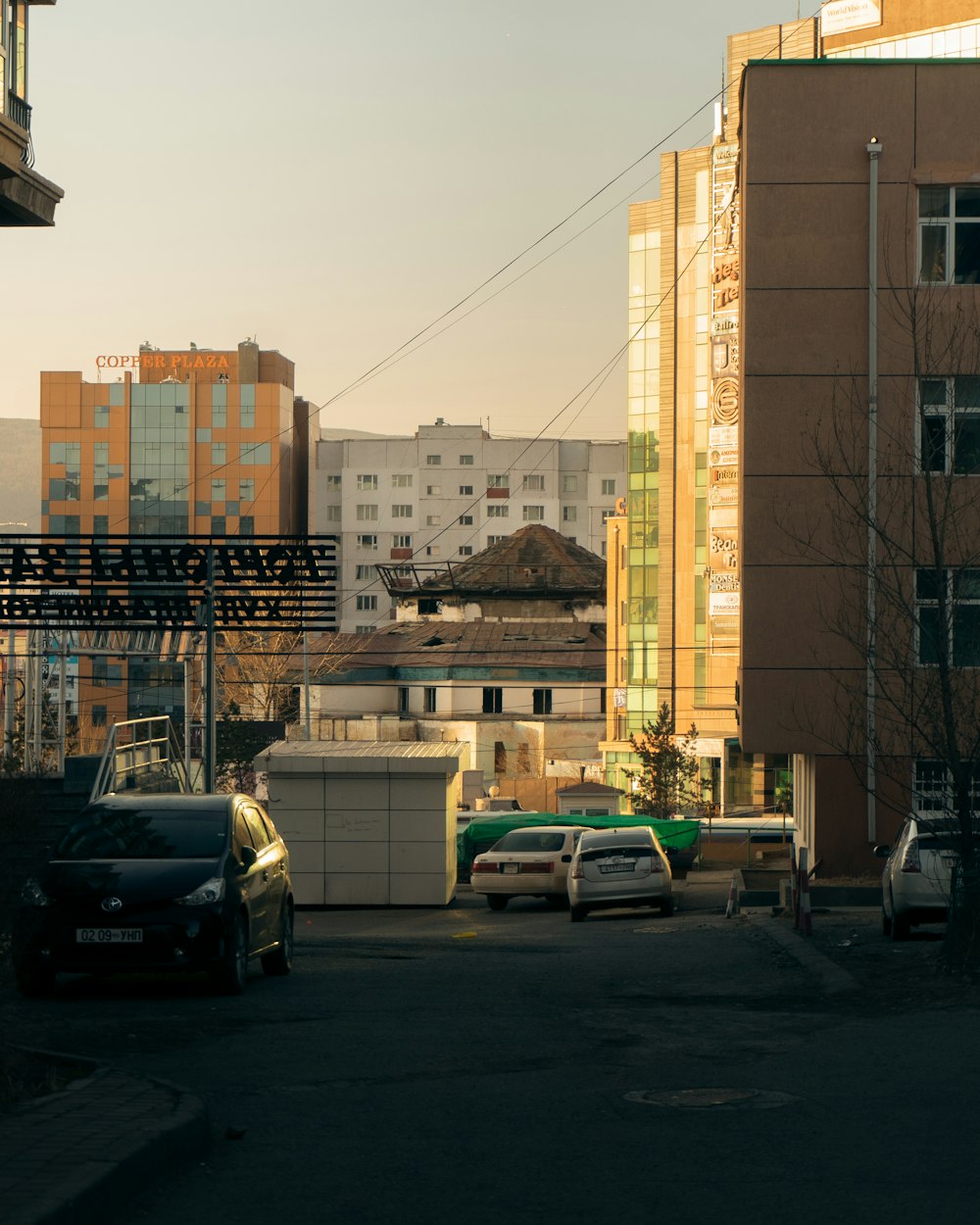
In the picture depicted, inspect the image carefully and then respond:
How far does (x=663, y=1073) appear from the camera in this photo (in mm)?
9234

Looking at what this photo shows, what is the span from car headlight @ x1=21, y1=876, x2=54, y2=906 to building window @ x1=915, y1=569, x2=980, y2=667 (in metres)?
6.97

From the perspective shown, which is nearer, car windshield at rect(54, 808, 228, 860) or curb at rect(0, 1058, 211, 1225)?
curb at rect(0, 1058, 211, 1225)

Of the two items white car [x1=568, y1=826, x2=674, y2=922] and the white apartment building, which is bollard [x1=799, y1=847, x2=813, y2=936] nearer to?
white car [x1=568, y1=826, x2=674, y2=922]

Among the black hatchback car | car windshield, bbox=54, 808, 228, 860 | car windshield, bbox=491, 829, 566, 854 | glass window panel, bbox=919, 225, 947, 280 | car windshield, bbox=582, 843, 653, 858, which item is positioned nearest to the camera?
the black hatchback car

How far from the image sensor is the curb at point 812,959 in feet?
43.3

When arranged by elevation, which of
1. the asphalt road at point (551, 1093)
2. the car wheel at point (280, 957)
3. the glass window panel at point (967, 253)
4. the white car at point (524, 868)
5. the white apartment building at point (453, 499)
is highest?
the white apartment building at point (453, 499)

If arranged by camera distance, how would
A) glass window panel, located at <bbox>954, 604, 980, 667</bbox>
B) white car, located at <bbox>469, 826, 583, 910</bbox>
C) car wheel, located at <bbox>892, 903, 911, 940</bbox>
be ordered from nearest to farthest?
1. glass window panel, located at <bbox>954, 604, 980, 667</bbox>
2. car wheel, located at <bbox>892, 903, 911, 940</bbox>
3. white car, located at <bbox>469, 826, 583, 910</bbox>

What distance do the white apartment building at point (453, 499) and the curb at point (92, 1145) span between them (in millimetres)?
157353

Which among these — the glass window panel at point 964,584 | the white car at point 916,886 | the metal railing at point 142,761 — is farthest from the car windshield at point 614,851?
the glass window panel at point 964,584

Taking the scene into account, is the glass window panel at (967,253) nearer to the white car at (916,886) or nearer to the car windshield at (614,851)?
the car windshield at (614,851)

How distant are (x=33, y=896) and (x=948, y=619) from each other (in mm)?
7467

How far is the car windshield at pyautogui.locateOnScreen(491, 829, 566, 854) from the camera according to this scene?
32.6m

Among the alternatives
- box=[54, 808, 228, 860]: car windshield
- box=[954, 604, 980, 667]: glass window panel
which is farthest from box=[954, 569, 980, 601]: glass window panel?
box=[54, 808, 228, 860]: car windshield

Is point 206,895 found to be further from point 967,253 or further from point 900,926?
point 967,253
